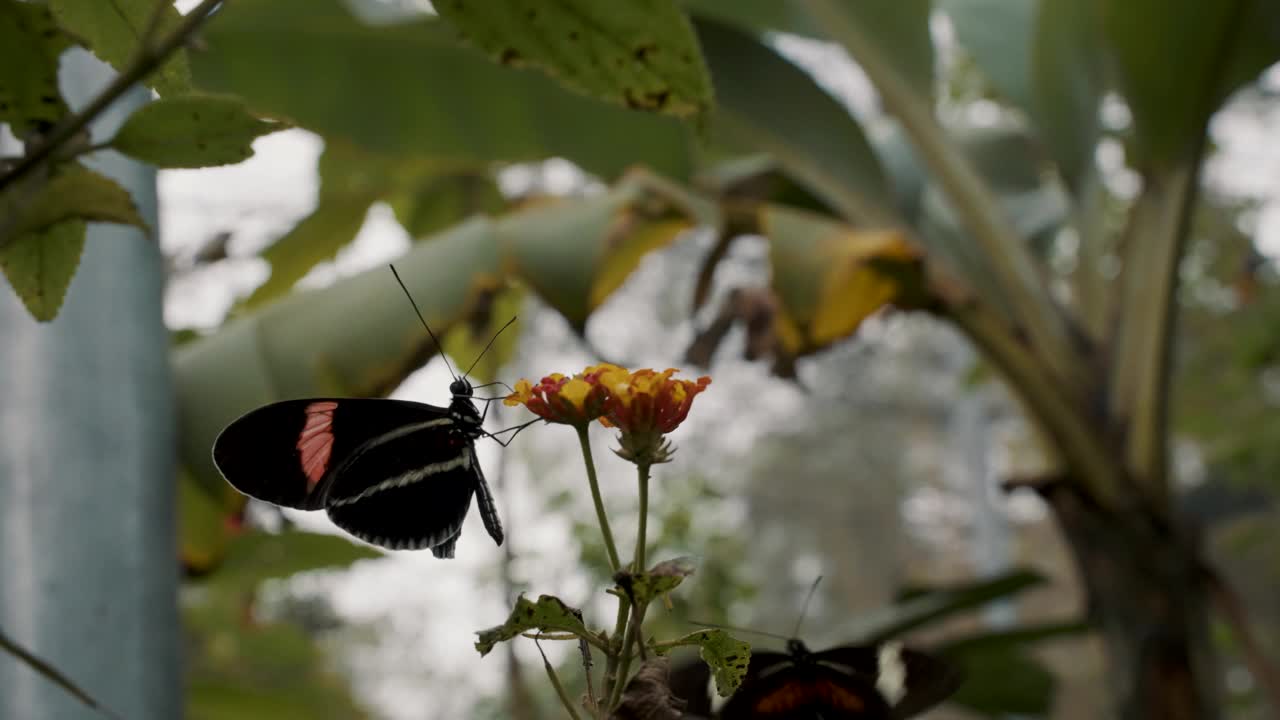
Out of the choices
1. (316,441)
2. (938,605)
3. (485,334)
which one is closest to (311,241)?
(485,334)

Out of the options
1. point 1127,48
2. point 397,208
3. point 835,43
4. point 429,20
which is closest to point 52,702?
point 429,20

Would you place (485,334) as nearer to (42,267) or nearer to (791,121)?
(791,121)

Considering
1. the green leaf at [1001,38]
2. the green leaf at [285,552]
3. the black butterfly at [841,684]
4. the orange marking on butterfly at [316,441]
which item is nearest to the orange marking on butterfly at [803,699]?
the black butterfly at [841,684]

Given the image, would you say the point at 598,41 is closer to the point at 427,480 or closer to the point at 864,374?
the point at 427,480

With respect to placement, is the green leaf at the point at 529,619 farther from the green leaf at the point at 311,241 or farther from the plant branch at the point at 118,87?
the green leaf at the point at 311,241

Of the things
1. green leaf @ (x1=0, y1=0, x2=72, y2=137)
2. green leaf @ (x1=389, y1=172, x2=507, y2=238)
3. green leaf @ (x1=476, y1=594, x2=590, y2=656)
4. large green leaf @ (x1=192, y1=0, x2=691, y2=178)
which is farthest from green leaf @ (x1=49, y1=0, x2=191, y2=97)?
green leaf @ (x1=389, y1=172, x2=507, y2=238)

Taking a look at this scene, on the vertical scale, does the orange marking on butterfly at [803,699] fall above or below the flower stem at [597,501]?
below

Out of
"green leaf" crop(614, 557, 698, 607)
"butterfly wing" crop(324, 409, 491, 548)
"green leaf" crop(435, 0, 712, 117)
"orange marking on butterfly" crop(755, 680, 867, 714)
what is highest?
"green leaf" crop(435, 0, 712, 117)

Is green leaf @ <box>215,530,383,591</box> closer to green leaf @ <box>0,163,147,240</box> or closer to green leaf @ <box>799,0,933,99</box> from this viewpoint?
green leaf @ <box>0,163,147,240</box>
